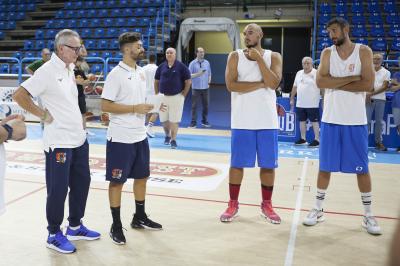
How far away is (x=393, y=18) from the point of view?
15.8m

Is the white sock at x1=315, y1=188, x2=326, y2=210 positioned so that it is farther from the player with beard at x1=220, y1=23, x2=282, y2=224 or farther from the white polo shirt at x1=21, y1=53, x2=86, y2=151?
the white polo shirt at x1=21, y1=53, x2=86, y2=151

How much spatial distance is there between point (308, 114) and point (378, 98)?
1.27 m

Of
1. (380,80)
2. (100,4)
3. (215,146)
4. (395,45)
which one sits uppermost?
(100,4)

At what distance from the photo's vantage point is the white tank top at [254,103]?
3.98m

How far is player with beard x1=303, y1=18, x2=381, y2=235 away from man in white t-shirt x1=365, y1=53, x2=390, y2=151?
13.7ft

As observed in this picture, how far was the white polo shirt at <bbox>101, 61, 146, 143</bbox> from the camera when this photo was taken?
11.1 feet

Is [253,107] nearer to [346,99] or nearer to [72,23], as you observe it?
[346,99]

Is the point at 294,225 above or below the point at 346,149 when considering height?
below

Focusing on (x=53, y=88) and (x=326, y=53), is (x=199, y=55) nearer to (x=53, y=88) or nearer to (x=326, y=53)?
(x=326, y=53)

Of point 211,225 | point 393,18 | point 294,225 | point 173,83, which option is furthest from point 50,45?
point 294,225

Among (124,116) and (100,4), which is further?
(100,4)

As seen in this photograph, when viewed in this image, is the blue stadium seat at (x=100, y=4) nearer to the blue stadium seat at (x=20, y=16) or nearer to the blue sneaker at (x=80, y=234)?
the blue stadium seat at (x=20, y=16)

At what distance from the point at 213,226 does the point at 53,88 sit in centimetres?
186

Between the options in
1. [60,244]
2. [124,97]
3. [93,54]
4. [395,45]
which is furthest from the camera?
[93,54]
